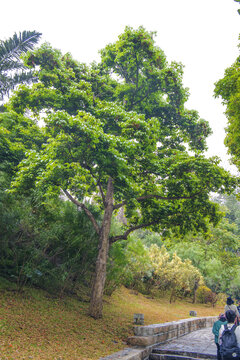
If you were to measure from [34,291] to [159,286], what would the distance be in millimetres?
13505

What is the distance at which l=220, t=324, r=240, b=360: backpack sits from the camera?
163 inches

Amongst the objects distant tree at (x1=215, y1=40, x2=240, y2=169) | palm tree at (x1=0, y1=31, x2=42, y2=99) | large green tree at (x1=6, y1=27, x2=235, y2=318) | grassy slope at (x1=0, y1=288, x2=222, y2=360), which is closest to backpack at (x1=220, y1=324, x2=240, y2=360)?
grassy slope at (x1=0, y1=288, x2=222, y2=360)

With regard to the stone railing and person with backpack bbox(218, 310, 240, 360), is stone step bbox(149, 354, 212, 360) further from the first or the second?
person with backpack bbox(218, 310, 240, 360)

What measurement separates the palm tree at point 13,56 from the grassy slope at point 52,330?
10764mm

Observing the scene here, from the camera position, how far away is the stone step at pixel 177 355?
20.8 ft

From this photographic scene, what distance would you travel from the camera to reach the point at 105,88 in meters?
10.5

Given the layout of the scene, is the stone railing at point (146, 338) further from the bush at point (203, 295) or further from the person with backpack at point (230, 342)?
the bush at point (203, 295)

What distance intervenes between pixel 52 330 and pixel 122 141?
17.8 feet

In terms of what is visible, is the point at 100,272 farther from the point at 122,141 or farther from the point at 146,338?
the point at 122,141

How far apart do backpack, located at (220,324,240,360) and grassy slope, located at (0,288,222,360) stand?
108 inches

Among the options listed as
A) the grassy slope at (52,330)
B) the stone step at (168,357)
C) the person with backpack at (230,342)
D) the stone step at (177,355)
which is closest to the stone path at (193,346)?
the stone step at (177,355)

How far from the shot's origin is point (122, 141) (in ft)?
24.9

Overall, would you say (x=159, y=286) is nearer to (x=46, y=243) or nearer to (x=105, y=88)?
(x=46, y=243)

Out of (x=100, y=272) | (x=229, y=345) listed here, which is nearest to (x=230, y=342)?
(x=229, y=345)
